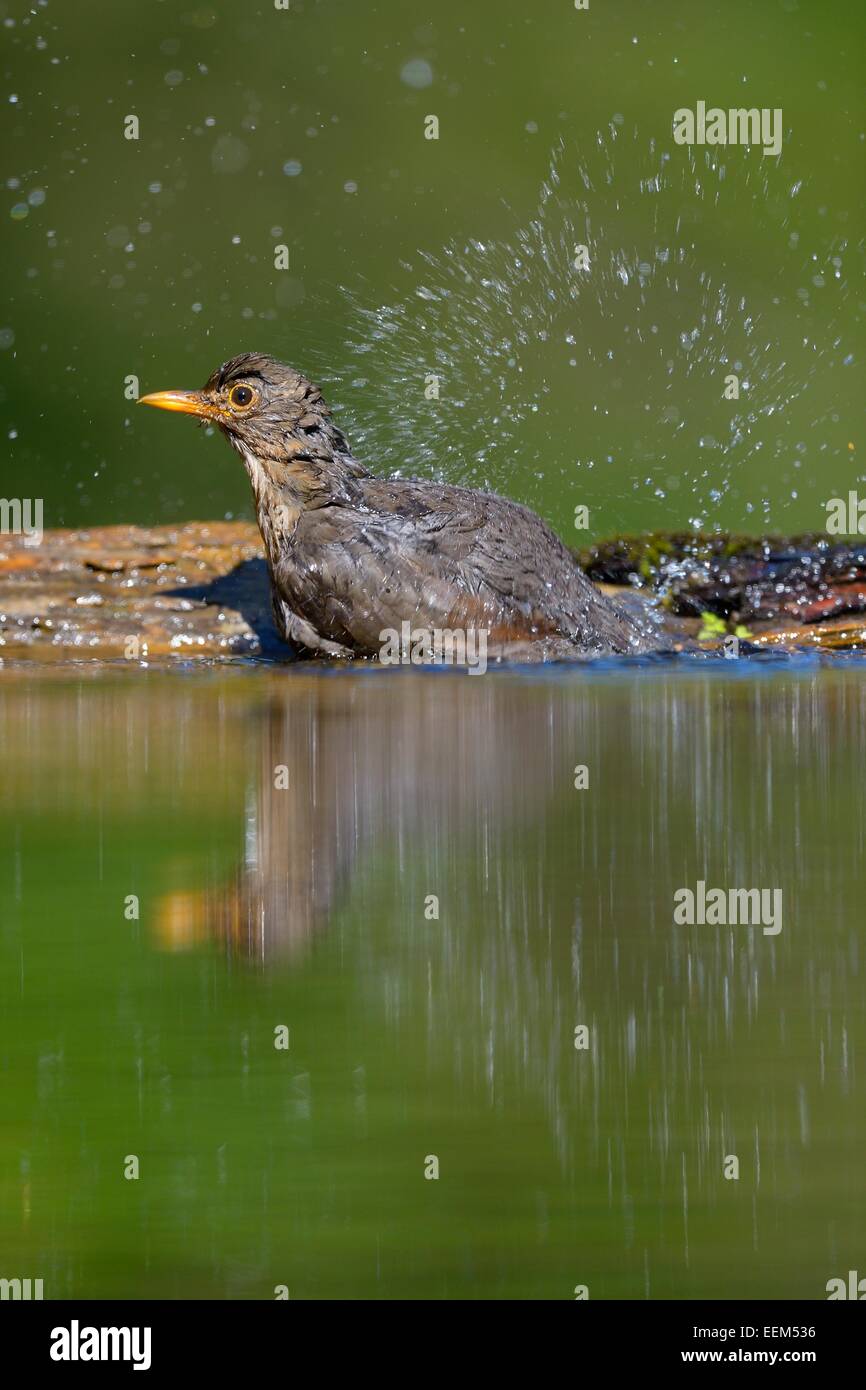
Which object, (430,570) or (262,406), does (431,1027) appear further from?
(262,406)

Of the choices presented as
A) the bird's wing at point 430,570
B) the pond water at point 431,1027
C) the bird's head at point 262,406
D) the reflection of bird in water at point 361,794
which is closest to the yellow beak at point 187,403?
the bird's head at point 262,406

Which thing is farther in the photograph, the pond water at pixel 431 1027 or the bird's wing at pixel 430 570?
the bird's wing at pixel 430 570

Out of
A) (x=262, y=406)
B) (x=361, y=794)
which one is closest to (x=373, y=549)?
(x=262, y=406)

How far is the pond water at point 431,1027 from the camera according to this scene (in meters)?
1.99

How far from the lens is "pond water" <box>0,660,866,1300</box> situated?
6.54ft

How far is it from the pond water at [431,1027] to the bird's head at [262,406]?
3580 millimetres

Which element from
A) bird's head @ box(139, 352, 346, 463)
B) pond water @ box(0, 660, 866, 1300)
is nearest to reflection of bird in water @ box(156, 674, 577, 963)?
pond water @ box(0, 660, 866, 1300)

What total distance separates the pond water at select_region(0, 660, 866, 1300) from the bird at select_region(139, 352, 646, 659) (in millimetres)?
2821

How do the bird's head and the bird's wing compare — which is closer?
the bird's wing

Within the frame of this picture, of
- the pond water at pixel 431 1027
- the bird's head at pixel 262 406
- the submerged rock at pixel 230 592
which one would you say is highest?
the bird's head at pixel 262 406

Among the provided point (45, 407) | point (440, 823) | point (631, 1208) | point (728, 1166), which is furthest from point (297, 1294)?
point (45, 407)

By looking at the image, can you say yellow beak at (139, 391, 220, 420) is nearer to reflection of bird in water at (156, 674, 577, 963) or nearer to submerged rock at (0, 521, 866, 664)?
submerged rock at (0, 521, 866, 664)

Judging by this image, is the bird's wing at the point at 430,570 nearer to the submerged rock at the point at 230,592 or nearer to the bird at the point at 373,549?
the bird at the point at 373,549

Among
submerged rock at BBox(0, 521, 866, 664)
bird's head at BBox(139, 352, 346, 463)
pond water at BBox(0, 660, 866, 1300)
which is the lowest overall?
pond water at BBox(0, 660, 866, 1300)
